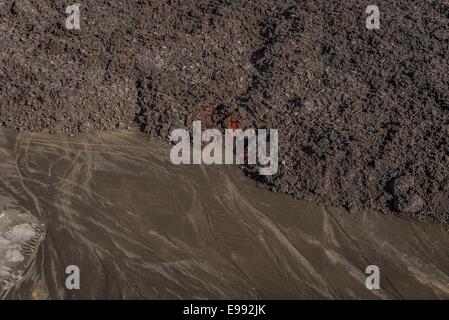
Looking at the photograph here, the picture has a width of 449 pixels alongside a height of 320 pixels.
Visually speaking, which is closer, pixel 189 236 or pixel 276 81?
pixel 189 236

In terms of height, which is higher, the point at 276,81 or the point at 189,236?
the point at 276,81

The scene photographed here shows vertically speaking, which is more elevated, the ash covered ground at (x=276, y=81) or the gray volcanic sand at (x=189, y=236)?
the ash covered ground at (x=276, y=81)

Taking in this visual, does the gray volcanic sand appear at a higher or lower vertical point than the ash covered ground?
lower
